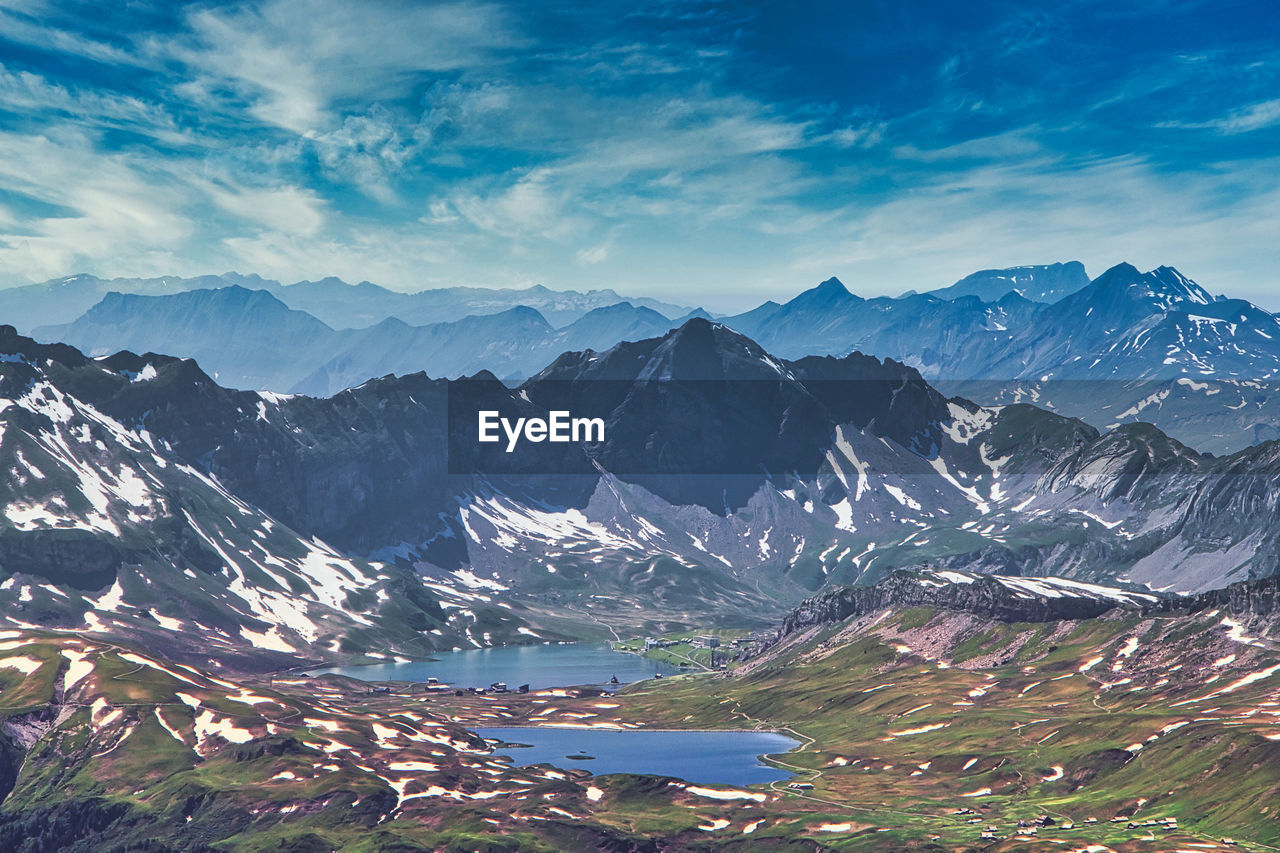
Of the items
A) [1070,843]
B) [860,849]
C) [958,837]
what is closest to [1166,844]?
[1070,843]

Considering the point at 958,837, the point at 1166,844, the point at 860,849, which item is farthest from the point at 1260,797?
the point at 860,849

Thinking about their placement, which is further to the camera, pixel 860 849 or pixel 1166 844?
pixel 860 849

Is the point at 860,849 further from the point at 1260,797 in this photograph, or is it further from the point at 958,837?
the point at 1260,797

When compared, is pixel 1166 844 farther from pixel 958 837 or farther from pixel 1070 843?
pixel 958 837

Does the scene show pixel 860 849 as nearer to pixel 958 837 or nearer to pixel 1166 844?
pixel 958 837

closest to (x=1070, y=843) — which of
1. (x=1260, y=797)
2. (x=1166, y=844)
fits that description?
(x=1166, y=844)

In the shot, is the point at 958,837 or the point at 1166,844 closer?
the point at 1166,844

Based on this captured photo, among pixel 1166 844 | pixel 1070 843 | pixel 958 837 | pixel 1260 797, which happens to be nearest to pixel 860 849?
pixel 958 837
